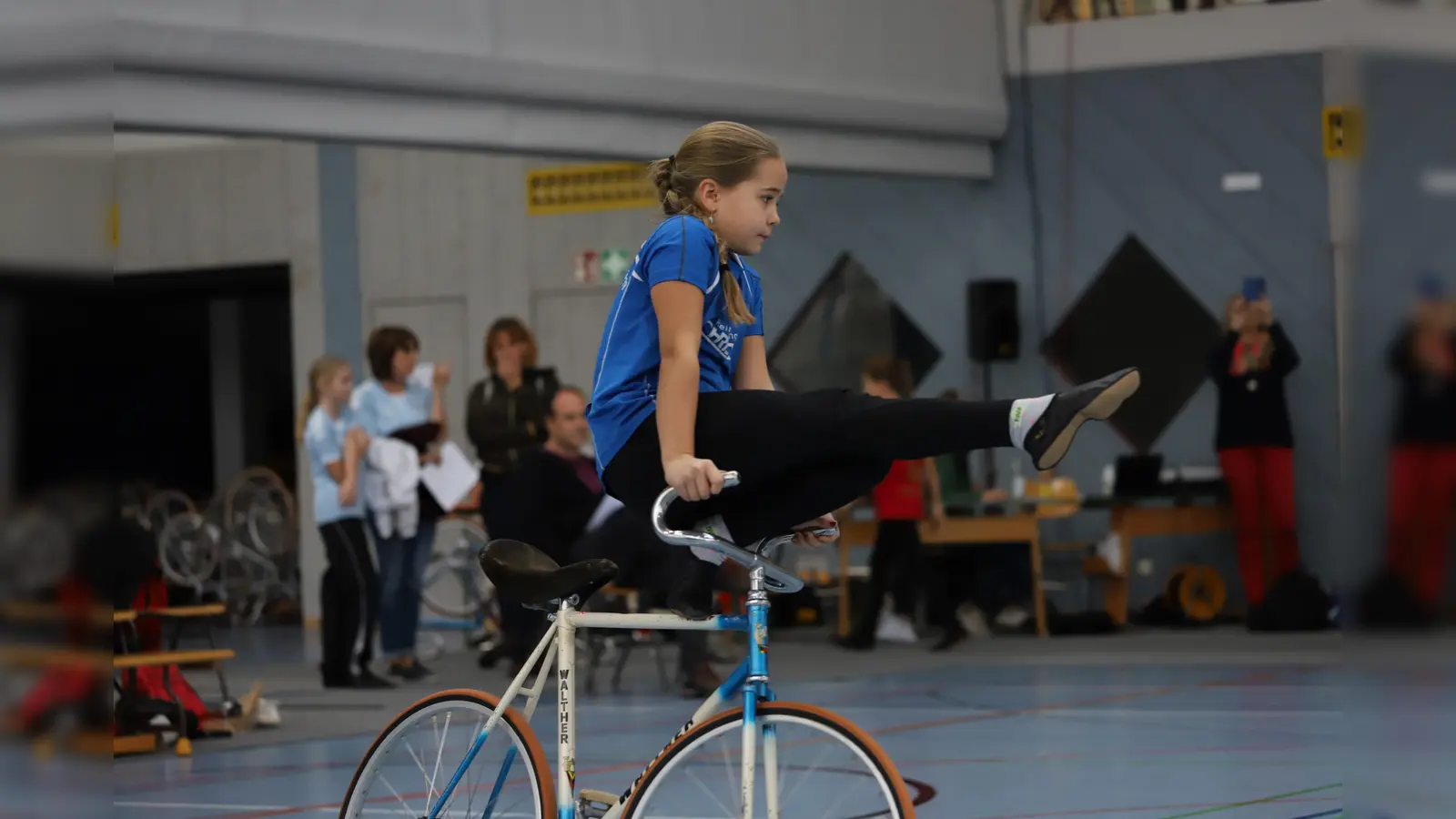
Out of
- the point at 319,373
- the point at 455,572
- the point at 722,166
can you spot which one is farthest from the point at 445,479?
the point at 722,166

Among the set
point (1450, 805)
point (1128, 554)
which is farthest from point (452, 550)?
point (1450, 805)

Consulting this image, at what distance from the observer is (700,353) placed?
3.00 metres

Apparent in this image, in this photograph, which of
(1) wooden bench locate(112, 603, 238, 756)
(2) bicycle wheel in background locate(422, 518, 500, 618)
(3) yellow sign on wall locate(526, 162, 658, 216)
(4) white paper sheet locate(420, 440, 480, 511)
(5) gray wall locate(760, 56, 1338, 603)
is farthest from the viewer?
(3) yellow sign on wall locate(526, 162, 658, 216)

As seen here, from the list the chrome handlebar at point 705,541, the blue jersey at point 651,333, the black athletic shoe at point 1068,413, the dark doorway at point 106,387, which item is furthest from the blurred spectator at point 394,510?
the dark doorway at point 106,387

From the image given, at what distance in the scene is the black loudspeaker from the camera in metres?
13.0

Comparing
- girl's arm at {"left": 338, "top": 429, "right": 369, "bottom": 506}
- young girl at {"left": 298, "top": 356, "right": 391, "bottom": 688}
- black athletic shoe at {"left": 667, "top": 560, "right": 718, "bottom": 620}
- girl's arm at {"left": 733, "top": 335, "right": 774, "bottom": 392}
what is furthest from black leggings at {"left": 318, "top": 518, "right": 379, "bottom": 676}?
girl's arm at {"left": 733, "top": 335, "right": 774, "bottom": 392}

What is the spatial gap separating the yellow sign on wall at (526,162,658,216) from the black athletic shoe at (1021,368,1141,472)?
1163cm

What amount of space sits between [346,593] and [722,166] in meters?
6.15

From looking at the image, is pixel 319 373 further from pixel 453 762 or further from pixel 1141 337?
pixel 1141 337

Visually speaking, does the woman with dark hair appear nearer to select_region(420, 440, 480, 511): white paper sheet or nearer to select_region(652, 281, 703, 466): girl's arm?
select_region(420, 440, 480, 511): white paper sheet

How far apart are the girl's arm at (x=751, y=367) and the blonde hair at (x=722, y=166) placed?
16 centimetres

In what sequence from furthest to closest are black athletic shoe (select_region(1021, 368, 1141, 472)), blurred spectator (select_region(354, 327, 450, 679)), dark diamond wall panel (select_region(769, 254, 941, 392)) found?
1. dark diamond wall panel (select_region(769, 254, 941, 392))
2. blurred spectator (select_region(354, 327, 450, 679))
3. black athletic shoe (select_region(1021, 368, 1141, 472))

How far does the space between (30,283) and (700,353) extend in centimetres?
208

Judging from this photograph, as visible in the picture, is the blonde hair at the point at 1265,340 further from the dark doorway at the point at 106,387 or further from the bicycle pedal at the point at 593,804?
the dark doorway at the point at 106,387
